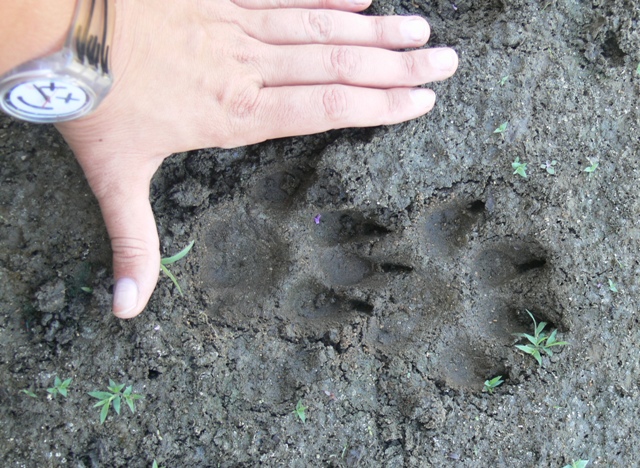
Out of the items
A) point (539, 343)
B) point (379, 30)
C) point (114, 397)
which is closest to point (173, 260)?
point (114, 397)

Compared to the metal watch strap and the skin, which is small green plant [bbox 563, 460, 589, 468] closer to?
the skin

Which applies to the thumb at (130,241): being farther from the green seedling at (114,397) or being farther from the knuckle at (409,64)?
the knuckle at (409,64)

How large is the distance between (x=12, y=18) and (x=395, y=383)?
1.73 metres

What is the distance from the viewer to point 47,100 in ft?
4.92

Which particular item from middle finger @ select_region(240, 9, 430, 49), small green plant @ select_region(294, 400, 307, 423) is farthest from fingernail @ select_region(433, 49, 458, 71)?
small green plant @ select_region(294, 400, 307, 423)

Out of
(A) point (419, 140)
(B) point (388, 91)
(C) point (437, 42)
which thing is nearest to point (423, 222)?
(A) point (419, 140)

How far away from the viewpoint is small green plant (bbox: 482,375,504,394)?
7.15ft

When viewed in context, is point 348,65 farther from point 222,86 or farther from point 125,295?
point 125,295

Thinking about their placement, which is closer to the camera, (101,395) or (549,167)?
(101,395)

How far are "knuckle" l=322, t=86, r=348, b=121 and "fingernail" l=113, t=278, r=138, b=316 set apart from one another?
0.85 metres

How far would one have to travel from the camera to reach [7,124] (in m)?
2.09

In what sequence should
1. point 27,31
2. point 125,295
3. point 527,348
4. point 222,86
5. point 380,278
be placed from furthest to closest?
point 380,278, point 527,348, point 222,86, point 125,295, point 27,31

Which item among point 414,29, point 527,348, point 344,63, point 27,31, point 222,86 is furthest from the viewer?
point 527,348

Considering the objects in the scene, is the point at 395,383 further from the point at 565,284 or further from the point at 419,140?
the point at 419,140
